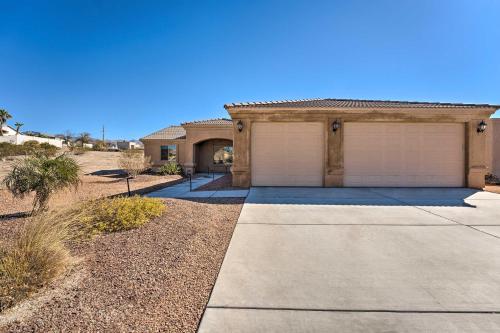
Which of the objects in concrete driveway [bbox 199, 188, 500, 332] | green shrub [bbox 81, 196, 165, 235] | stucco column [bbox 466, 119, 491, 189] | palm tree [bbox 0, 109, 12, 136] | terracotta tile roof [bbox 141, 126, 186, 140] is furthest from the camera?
palm tree [bbox 0, 109, 12, 136]

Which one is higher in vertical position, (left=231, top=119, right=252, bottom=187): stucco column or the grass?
(left=231, top=119, right=252, bottom=187): stucco column

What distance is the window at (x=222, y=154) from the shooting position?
2105cm

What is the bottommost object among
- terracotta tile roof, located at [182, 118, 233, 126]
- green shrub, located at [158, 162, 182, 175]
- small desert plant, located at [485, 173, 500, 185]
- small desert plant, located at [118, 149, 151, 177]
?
small desert plant, located at [485, 173, 500, 185]

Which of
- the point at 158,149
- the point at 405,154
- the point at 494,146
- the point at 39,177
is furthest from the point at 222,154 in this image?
the point at 494,146

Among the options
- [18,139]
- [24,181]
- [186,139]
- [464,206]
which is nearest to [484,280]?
[464,206]

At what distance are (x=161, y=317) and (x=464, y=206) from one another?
8575mm

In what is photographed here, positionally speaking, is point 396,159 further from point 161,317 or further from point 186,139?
point 186,139

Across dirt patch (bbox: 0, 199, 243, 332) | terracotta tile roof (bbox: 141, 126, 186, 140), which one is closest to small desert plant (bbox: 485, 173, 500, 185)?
dirt patch (bbox: 0, 199, 243, 332)

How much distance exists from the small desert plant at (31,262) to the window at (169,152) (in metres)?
18.4

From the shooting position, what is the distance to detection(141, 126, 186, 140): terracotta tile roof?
21.3 meters

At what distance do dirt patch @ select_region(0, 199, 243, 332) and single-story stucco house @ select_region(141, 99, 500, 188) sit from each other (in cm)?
641

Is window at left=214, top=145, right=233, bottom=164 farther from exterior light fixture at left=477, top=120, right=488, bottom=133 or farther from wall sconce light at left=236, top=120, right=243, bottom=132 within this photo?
exterior light fixture at left=477, top=120, right=488, bottom=133

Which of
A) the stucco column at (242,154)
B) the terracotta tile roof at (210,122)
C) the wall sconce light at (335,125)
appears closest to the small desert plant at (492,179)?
the wall sconce light at (335,125)

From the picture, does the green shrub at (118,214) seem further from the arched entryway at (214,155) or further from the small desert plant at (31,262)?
the arched entryway at (214,155)
